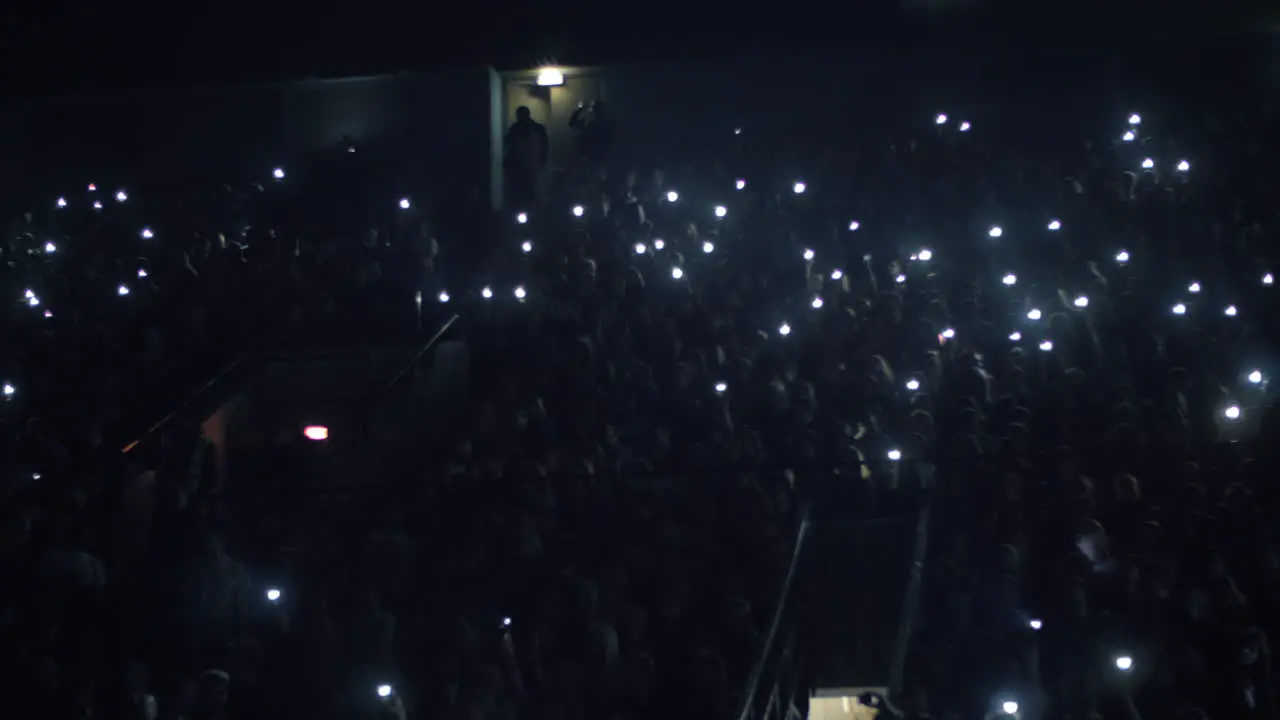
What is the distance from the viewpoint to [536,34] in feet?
61.3

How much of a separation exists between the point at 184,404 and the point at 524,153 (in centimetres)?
680

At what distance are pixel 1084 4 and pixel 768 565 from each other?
39.0 feet

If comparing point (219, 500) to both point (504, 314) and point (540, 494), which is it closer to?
point (540, 494)

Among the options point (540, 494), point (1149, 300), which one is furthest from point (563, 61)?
point (540, 494)

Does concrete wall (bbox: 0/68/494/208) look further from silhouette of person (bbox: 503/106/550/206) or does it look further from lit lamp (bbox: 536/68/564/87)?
lit lamp (bbox: 536/68/564/87)

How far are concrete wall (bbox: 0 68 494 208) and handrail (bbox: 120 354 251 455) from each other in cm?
560

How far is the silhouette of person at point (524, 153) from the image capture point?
17.4 m

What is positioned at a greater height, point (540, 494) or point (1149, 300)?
point (1149, 300)

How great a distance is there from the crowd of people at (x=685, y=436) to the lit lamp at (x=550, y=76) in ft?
9.59

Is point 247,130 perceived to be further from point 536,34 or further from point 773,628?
point 773,628

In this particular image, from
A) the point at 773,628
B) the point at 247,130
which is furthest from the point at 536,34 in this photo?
the point at 773,628

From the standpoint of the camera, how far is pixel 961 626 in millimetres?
7969

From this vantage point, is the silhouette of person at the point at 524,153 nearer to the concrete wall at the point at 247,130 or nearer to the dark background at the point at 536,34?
the concrete wall at the point at 247,130

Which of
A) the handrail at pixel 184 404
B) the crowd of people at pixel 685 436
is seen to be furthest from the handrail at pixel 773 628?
the handrail at pixel 184 404
